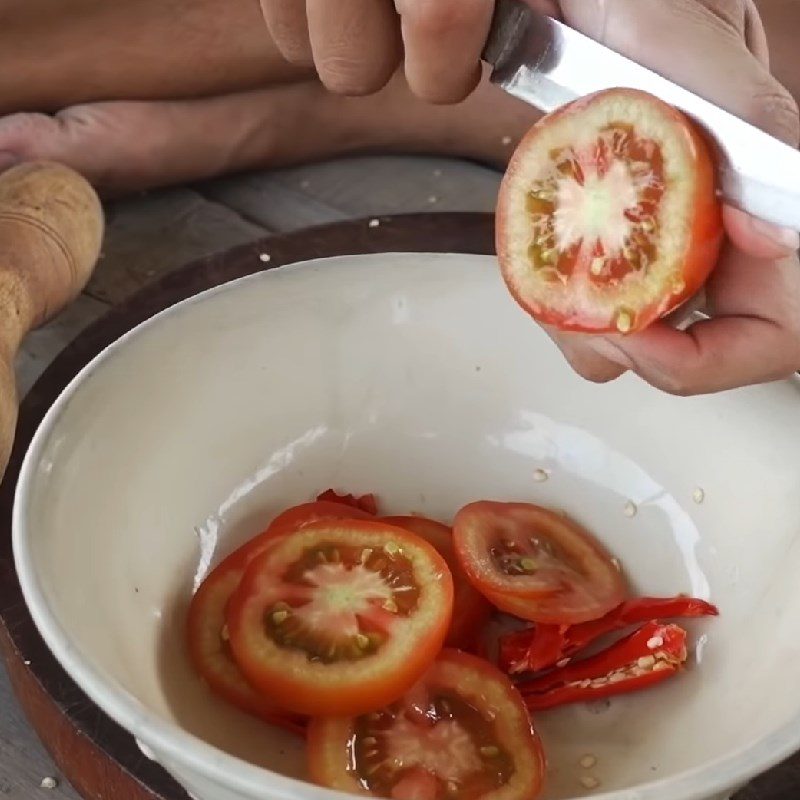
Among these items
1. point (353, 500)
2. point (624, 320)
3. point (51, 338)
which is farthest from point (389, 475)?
point (51, 338)

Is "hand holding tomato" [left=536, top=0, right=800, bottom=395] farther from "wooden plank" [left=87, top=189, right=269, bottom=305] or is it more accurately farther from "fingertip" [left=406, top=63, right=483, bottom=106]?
"wooden plank" [left=87, top=189, right=269, bottom=305]

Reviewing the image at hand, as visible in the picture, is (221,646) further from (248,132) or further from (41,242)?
(248,132)

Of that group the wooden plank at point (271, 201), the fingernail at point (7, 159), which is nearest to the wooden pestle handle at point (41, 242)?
the fingernail at point (7, 159)

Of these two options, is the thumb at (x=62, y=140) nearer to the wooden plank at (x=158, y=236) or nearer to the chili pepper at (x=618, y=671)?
the wooden plank at (x=158, y=236)

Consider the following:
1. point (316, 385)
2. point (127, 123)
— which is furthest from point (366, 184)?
point (316, 385)

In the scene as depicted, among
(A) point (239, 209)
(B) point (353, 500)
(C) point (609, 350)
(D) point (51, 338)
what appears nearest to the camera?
(C) point (609, 350)

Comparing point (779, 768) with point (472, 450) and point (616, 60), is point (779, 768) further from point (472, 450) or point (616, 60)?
point (616, 60)

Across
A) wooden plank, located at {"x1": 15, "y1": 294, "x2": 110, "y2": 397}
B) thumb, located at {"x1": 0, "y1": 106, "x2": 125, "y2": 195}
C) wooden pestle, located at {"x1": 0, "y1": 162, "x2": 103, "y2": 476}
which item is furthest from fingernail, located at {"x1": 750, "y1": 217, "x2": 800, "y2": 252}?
thumb, located at {"x1": 0, "y1": 106, "x2": 125, "y2": 195}
